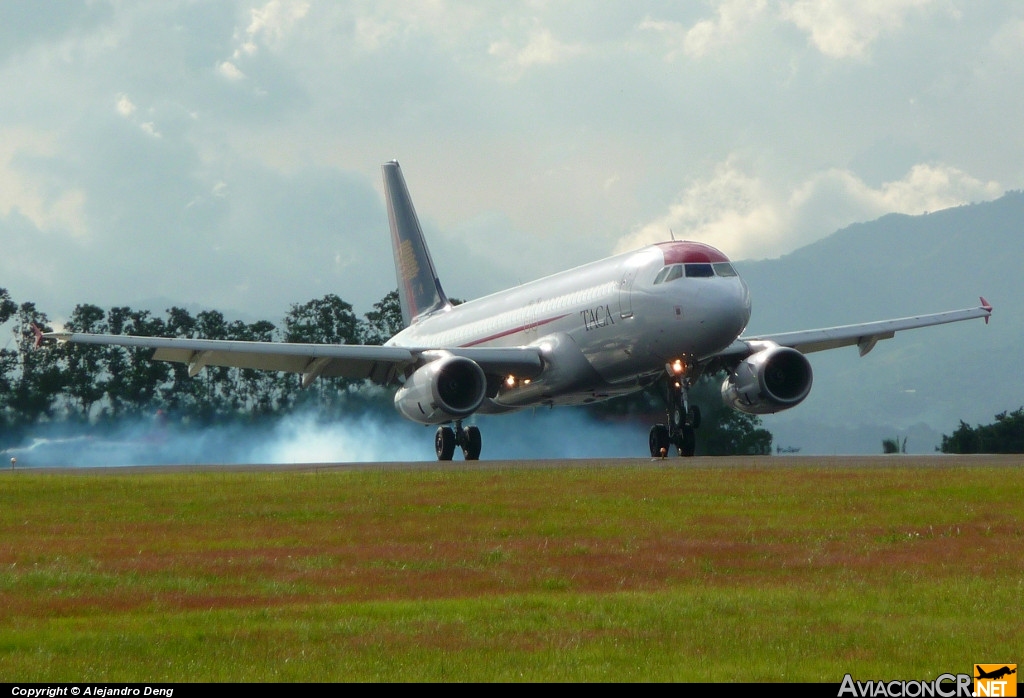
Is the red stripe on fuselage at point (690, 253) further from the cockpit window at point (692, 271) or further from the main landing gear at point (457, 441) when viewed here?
the main landing gear at point (457, 441)

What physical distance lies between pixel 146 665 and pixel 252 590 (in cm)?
353

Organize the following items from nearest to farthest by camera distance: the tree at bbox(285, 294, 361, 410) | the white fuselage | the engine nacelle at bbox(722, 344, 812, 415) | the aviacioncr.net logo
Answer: the aviacioncr.net logo
the white fuselage
the engine nacelle at bbox(722, 344, 812, 415)
the tree at bbox(285, 294, 361, 410)

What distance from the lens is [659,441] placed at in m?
35.7

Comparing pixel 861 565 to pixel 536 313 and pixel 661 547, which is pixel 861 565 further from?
pixel 536 313

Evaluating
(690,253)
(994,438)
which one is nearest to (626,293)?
(690,253)

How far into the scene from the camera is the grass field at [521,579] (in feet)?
35.5

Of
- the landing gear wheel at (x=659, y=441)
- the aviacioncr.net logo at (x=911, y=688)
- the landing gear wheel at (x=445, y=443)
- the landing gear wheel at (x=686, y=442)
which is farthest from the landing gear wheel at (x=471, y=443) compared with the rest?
the aviacioncr.net logo at (x=911, y=688)

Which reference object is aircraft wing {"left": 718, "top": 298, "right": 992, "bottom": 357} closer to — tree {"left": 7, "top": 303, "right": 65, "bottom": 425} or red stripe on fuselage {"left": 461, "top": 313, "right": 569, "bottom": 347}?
red stripe on fuselage {"left": 461, "top": 313, "right": 569, "bottom": 347}

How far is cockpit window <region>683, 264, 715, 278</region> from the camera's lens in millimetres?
32594

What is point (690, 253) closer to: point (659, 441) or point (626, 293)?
point (626, 293)

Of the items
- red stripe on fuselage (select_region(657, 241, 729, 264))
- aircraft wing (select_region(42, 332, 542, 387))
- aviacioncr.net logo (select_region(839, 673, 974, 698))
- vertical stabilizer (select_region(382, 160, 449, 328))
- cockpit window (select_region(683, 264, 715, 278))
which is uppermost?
vertical stabilizer (select_region(382, 160, 449, 328))

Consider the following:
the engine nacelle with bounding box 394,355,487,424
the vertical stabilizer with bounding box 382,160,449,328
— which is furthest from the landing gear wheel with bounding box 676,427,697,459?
the vertical stabilizer with bounding box 382,160,449,328

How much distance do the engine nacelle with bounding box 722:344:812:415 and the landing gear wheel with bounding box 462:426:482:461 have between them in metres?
7.04

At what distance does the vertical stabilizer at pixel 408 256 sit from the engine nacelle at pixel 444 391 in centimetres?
1289
